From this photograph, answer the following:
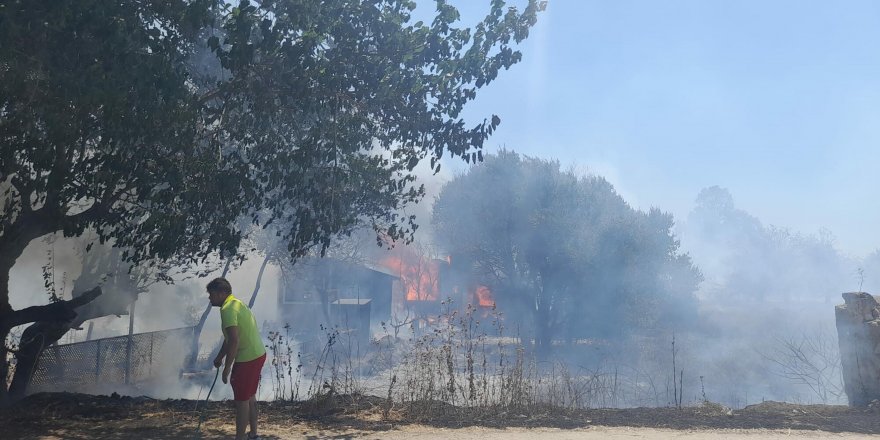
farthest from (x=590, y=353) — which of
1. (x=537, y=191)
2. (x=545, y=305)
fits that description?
(x=537, y=191)

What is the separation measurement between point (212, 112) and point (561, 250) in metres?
27.6

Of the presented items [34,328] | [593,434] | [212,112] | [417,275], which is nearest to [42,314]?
[34,328]

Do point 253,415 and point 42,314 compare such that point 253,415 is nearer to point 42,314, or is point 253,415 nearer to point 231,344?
point 231,344

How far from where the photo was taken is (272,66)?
25.8 ft

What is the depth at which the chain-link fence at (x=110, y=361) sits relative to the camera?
→ 1194 centimetres

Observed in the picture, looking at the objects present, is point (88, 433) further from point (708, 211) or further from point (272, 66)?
point (708, 211)

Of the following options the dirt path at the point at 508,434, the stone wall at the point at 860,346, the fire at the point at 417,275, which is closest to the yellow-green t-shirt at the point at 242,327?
the dirt path at the point at 508,434

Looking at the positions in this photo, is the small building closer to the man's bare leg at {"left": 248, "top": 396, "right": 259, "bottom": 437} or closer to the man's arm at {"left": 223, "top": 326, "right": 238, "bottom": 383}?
the man's bare leg at {"left": 248, "top": 396, "right": 259, "bottom": 437}

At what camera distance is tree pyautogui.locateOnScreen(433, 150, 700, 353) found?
33.0m

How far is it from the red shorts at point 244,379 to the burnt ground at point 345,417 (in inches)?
39.6

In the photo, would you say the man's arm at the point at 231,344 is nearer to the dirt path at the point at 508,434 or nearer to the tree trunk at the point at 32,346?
the dirt path at the point at 508,434

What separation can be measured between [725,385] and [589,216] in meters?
11.0

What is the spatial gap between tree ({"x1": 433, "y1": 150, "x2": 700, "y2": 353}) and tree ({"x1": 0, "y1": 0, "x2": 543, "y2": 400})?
25396 millimetres

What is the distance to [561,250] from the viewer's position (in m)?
33.6
